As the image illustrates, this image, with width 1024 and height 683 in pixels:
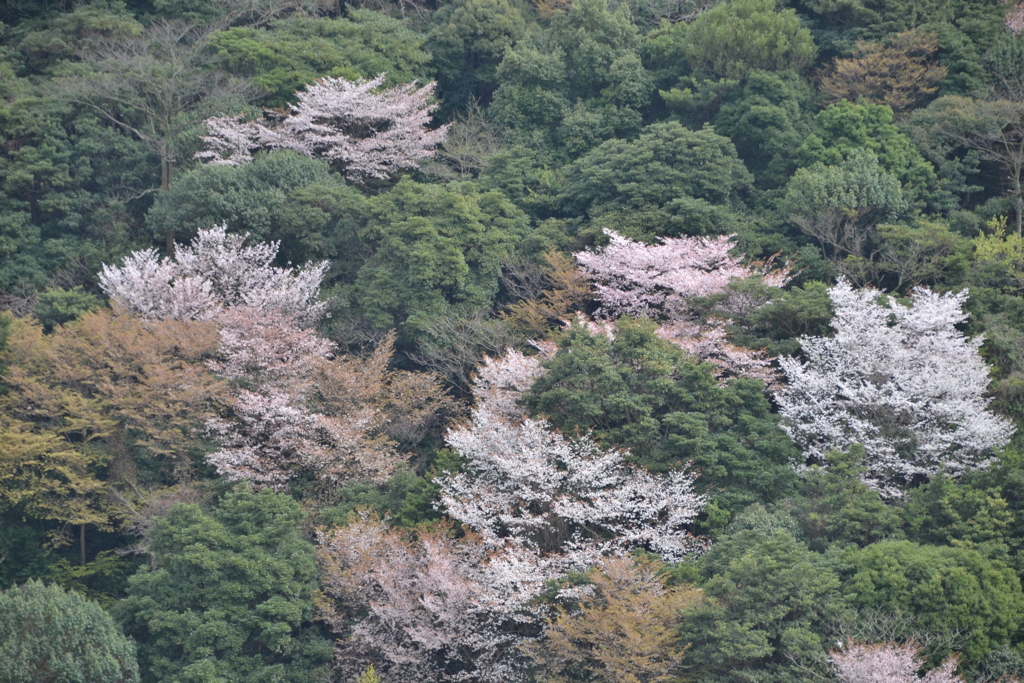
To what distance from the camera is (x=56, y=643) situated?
2014 centimetres

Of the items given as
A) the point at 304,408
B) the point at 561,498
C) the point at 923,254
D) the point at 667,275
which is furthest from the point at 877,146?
the point at 304,408

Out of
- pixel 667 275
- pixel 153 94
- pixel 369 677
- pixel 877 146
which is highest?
pixel 877 146

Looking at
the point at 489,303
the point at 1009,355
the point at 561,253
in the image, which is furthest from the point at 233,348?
the point at 1009,355

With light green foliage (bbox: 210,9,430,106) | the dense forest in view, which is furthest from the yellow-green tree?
light green foliage (bbox: 210,9,430,106)

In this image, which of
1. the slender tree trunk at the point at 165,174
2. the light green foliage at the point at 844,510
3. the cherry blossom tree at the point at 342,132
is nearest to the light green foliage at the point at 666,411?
the light green foliage at the point at 844,510

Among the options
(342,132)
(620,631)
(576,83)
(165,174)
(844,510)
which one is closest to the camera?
(620,631)

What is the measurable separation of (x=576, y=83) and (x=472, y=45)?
400cm

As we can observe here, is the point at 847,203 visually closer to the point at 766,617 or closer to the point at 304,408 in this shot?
the point at 766,617

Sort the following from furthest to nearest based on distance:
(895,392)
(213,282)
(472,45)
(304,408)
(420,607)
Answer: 1. (472,45)
2. (213,282)
3. (304,408)
4. (895,392)
5. (420,607)

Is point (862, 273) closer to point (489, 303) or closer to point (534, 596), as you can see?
point (489, 303)

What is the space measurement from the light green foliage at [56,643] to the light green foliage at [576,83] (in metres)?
17.7

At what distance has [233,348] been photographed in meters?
25.2

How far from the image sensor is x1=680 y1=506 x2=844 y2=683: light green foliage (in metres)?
18.0

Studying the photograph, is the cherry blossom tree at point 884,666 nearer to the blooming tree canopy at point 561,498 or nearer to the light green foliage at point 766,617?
the light green foliage at point 766,617
